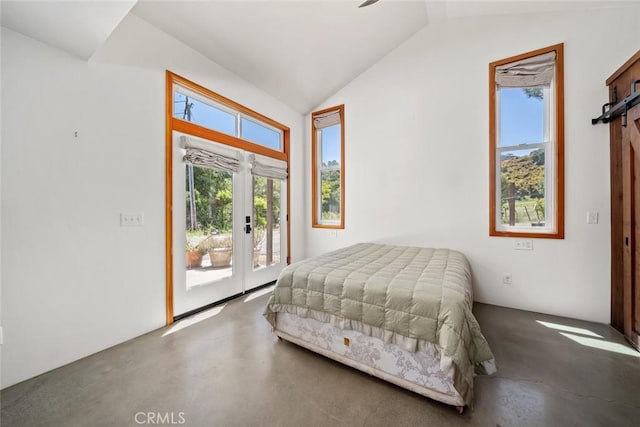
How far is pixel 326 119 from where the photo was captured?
415cm

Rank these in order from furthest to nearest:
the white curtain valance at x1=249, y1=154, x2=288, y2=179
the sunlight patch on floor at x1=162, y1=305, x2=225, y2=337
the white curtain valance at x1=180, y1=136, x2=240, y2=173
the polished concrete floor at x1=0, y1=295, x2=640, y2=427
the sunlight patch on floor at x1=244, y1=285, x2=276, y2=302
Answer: the white curtain valance at x1=249, y1=154, x2=288, y2=179
the sunlight patch on floor at x1=244, y1=285, x2=276, y2=302
the white curtain valance at x1=180, y1=136, x2=240, y2=173
the sunlight patch on floor at x1=162, y1=305, x2=225, y2=337
the polished concrete floor at x1=0, y1=295, x2=640, y2=427

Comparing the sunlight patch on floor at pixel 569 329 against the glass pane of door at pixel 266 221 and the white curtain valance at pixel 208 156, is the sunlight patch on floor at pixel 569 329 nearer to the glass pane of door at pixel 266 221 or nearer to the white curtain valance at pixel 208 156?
the glass pane of door at pixel 266 221

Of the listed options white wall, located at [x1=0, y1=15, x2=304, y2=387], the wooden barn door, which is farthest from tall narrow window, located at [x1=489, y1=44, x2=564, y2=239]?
white wall, located at [x1=0, y1=15, x2=304, y2=387]

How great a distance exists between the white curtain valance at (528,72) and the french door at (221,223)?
3144 millimetres

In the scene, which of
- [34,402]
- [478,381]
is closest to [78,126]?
[34,402]

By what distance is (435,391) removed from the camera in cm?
142

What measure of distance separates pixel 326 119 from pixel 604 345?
4172 millimetres

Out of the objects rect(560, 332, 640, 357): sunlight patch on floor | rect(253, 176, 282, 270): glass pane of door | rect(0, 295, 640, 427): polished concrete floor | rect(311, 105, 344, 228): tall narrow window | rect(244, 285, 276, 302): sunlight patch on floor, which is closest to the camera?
rect(0, 295, 640, 427): polished concrete floor

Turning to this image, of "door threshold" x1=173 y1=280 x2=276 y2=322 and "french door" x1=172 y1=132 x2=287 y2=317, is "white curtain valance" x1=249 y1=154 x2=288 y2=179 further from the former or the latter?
"door threshold" x1=173 y1=280 x2=276 y2=322

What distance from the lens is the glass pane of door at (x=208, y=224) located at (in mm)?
2686

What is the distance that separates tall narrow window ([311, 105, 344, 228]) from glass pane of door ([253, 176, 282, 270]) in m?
0.74

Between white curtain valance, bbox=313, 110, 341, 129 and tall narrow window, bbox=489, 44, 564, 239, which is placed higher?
white curtain valance, bbox=313, 110, 341, 129

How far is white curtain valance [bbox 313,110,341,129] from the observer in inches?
159

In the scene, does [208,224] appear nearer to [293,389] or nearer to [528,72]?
[293,389]
